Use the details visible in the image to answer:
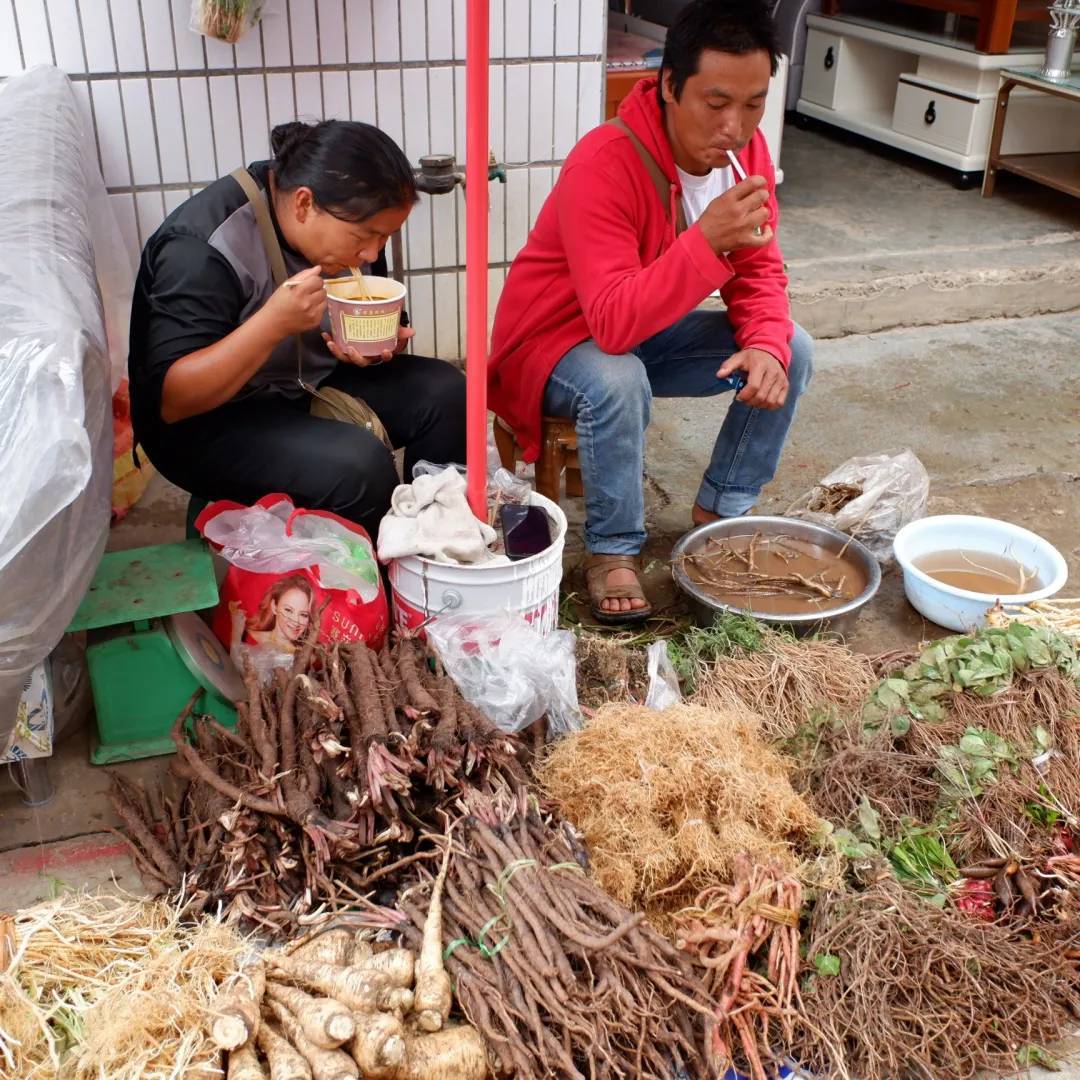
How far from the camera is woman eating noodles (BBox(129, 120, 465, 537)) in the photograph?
266 centimetres

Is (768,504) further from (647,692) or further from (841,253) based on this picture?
(841,253)

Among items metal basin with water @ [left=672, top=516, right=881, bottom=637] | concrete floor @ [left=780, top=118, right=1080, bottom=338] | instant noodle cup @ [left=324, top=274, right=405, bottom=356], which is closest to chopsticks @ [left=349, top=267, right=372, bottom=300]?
instant noodle cup @ [left=324, top=274, right=405, bottom=356]

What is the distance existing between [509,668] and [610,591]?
0.77m

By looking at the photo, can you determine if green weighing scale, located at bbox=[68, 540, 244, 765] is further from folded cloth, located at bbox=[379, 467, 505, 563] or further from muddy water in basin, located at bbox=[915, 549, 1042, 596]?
muddy water in basin, located at bbox=[915, 549, 1042, 596]

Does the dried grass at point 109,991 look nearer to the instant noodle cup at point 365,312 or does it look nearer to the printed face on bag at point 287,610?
the printed face on bag at point 287,610

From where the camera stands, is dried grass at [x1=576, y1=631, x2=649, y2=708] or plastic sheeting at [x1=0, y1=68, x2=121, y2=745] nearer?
plastic sheeting at [x1=0, y1=68, x2=121, y2=745]

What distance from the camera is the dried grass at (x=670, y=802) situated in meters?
2.21

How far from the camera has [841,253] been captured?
5.54m

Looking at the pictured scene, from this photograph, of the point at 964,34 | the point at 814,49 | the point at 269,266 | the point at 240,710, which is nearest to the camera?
the point at 240,710

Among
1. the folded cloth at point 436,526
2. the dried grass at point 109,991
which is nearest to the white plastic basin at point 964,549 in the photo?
the folded cloth at point 436,526

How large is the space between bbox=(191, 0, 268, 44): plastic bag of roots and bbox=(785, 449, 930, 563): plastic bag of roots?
2320 mm

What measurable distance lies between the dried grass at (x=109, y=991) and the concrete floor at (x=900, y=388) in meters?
0.30

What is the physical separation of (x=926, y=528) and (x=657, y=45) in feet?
9.58

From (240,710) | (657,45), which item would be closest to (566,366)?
(240,710)
